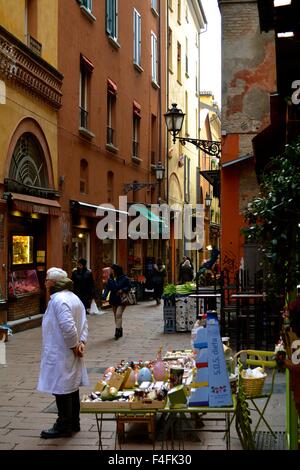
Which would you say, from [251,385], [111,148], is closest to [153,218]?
[111,148]

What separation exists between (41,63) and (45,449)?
38.5 ft

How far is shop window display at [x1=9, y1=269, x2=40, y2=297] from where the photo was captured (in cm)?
1473

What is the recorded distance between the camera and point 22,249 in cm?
1570

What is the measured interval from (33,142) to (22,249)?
2.65 meters

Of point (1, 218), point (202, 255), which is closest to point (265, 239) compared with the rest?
point (1, 218)

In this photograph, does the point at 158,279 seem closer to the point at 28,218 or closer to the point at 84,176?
the point at 84,176

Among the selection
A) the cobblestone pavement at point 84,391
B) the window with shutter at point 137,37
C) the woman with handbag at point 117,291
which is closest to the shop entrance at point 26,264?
the cobblestone pavement at point 84,391

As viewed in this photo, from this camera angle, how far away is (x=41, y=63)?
16.0 metres

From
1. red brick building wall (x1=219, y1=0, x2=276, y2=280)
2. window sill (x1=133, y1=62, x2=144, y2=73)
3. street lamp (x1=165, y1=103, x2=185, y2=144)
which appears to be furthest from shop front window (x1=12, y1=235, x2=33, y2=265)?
window sill (x1=133, y1=62, x2=144, y2=73)

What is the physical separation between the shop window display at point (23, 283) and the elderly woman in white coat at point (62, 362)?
8114 millimetres

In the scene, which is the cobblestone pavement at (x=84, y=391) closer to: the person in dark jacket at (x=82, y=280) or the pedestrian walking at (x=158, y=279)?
the person in dark jacket at (x=82, y=280)

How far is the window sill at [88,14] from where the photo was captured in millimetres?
19634

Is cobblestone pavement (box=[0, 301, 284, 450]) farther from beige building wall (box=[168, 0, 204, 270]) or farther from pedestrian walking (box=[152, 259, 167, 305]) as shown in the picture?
beige building wall (box=[168, 0, 204, 270])
